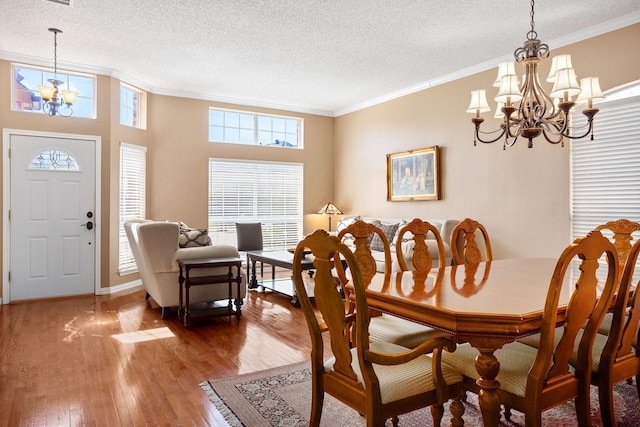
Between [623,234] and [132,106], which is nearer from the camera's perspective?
[623,234]

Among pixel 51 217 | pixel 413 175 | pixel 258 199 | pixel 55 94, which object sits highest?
pixel 55 94

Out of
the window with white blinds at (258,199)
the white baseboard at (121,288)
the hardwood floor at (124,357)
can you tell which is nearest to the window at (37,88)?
the window with white blinds at (258,199)

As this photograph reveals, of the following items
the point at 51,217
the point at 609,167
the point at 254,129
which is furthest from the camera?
the point at 254,129

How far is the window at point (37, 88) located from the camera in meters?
5.27

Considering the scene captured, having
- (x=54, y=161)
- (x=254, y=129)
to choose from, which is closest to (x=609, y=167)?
(x=254, y=129)

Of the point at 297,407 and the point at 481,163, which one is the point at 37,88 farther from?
the point at 481,163

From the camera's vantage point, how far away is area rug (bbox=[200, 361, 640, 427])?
231 cm

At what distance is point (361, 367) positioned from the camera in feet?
5.26

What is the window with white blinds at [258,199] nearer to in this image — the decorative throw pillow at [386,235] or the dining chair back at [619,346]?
the decorative throw pillow at [386,235]

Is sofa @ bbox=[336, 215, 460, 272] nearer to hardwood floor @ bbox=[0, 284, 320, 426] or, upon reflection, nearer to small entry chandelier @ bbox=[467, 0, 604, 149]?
hardwood floor @ bbox=[0, 284, 320, 426]

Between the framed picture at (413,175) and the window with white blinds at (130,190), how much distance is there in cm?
371

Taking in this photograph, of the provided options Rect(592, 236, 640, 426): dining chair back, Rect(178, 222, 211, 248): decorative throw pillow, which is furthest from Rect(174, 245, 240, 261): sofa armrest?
Rect(592, 236, 640, 426): dining chair back

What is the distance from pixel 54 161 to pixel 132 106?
140cm

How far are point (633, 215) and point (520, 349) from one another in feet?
9.27
